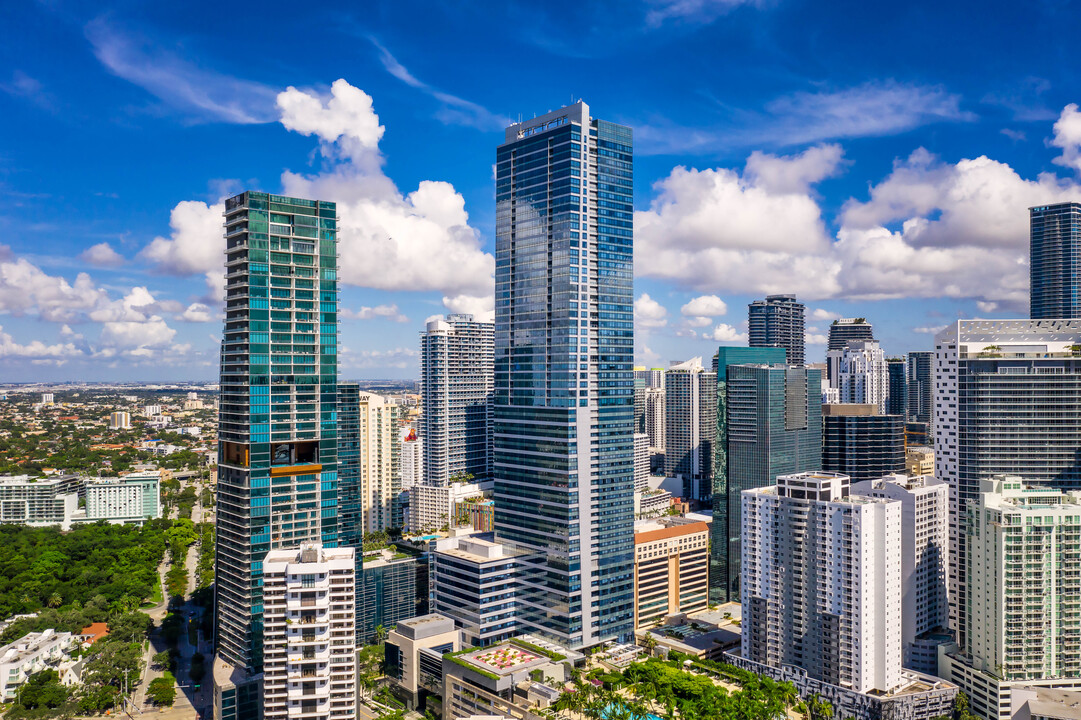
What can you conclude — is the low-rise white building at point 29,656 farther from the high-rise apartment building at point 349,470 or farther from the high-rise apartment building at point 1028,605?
the high-rise apartment building at point 1028,605

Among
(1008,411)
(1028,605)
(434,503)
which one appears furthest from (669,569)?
(434,503)

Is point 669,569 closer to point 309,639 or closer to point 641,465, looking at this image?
point 309,639

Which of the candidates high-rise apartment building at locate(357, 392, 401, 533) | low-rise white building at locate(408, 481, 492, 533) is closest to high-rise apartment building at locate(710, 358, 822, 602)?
low-rise white building at locate(408, 481, 492, 533)

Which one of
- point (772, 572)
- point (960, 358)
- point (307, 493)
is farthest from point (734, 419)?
point (307, 493)

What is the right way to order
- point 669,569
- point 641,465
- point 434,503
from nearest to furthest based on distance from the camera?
point 669,569
point 434,503
point 641,465

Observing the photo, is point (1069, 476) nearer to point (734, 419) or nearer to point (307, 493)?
point (734, 419)
